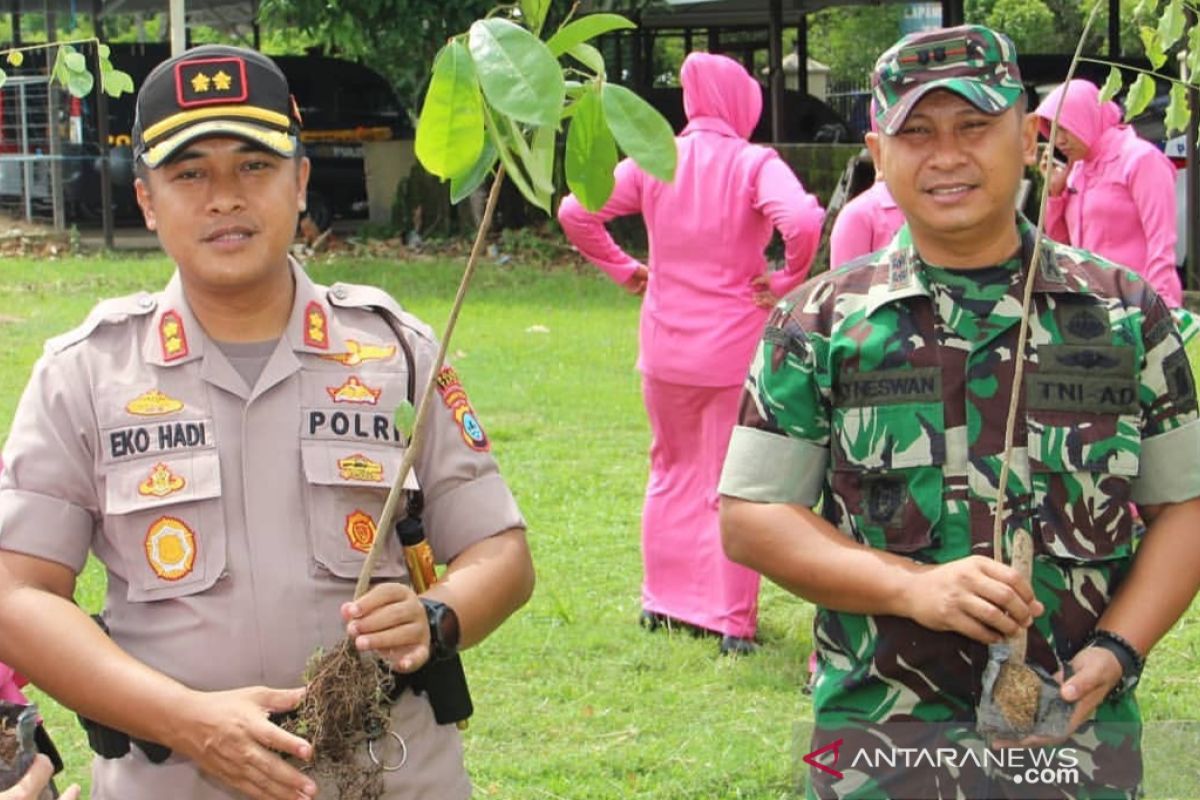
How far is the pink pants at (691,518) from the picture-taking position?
6.40 metres

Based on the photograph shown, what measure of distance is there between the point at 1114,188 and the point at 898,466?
4.50 meters

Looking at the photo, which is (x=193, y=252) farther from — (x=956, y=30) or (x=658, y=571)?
(x=658, y=571)

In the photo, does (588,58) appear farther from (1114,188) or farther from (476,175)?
(1114,188)

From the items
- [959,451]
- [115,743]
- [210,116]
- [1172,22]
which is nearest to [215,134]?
[210,116]

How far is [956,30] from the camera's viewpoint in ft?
9.14

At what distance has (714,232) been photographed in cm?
635

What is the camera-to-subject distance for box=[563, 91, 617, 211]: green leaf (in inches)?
85.9

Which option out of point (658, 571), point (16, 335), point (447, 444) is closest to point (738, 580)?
point (658, 571)

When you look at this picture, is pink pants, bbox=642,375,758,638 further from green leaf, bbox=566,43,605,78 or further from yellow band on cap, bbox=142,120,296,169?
green leaf, bbox=566,43,605,78

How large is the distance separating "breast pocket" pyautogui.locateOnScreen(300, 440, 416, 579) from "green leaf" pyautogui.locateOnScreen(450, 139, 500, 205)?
1.94 ft

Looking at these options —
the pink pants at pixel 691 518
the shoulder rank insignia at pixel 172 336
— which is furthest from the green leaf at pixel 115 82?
the pink pants at pixel 691 518

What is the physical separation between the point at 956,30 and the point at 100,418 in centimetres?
137

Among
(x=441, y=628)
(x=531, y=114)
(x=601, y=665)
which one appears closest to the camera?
(x=531, y=114)

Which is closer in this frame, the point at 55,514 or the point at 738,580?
the point at 55,514
